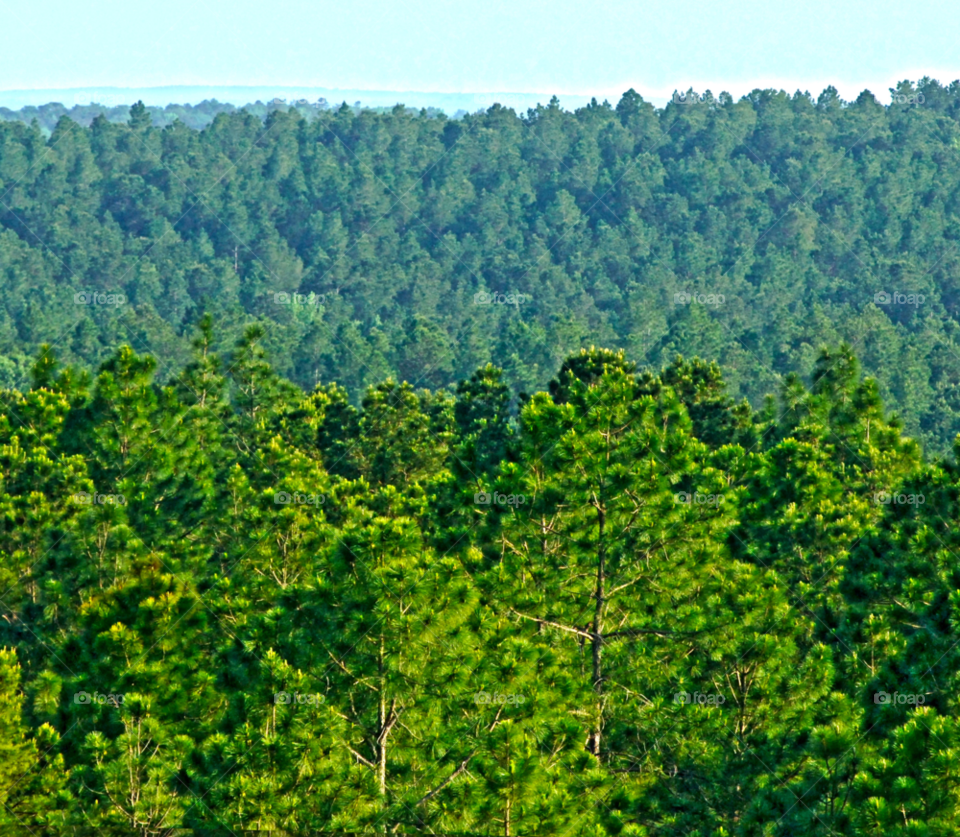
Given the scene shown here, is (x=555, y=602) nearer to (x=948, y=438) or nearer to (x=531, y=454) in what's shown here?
(x=531, y=454)

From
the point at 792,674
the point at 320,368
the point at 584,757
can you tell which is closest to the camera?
the point at 584,757

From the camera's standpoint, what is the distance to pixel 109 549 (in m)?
45.6

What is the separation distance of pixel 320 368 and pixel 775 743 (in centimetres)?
9856

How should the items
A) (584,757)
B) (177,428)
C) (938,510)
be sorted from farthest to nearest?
(177,428) < (938,510) < (584,757)

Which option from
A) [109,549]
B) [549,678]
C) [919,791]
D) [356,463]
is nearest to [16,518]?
[109,549]
